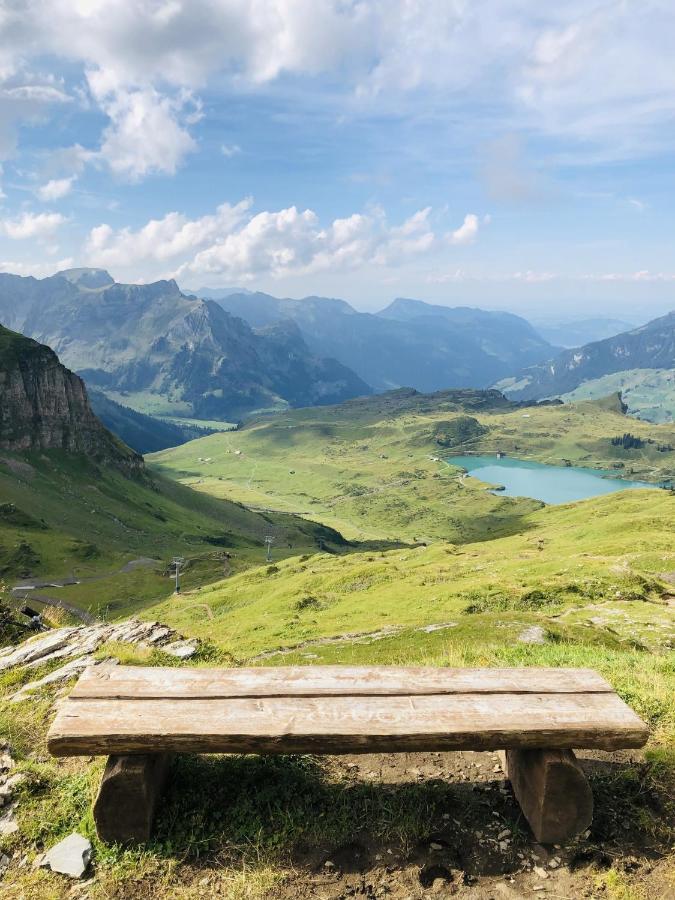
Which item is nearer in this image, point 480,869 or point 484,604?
point 480,869

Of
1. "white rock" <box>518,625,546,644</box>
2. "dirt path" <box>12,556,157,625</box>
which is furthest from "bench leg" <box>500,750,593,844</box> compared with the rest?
"dirt path" <box>12,556,157,625</box>

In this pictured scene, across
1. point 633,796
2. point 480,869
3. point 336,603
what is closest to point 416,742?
point 480,869

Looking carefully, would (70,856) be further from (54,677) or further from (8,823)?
(54,677)

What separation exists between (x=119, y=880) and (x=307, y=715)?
3.02 metres

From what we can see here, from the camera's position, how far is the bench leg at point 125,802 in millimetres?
7105

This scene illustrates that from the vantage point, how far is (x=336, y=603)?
49.8m

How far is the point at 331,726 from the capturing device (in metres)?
7.24

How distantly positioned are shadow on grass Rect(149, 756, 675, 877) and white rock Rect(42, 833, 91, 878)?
91cm

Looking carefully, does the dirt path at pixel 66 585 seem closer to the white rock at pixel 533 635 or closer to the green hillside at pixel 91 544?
the green hillside at pixel 91 544

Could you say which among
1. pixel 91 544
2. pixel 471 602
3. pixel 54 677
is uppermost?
pixel 54 677

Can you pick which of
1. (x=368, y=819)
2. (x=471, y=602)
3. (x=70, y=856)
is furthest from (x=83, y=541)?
(x=368, y=819)

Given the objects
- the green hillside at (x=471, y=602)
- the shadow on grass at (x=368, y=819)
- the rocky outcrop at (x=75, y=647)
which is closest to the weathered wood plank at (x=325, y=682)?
the shadow on grass at (x=368, y=819)

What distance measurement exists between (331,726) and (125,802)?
299 centimetres

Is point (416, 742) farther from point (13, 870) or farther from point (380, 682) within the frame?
point (13, 870)
